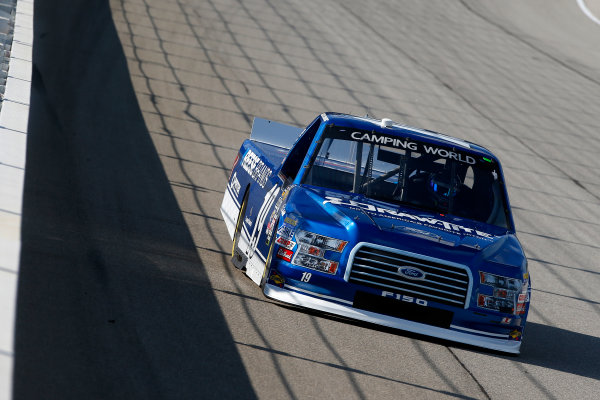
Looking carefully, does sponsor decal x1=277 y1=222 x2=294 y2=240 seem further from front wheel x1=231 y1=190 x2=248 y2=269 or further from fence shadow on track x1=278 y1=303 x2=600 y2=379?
front wheel x1=231 y1=190 x2=248 y2=269

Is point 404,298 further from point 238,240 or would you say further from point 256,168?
point 256,168

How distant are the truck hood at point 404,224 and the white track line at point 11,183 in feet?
6.47

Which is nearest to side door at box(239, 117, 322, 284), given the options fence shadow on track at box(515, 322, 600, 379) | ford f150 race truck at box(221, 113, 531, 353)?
ford f150 race truck at box(221, 113, 531, 353)

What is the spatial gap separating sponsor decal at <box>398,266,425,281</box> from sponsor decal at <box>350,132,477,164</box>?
1.57m

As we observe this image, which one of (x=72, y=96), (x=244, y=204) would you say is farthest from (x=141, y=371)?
(x=72, y=96)

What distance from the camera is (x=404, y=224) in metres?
6.36

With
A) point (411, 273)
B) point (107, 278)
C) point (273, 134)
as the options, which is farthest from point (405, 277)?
point (273, 134)

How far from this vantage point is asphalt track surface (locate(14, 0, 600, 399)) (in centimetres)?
548

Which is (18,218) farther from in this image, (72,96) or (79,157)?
(72,96)

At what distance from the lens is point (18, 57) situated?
1092 cm

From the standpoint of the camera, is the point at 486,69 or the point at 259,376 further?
the point at 486,69

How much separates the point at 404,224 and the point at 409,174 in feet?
3.04

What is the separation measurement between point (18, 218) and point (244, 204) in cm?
305

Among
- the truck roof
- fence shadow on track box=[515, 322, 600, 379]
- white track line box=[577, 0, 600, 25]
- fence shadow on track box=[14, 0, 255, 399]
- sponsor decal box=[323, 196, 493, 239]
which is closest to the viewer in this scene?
fence shadow on track box=[14, 0, 255, 399]
